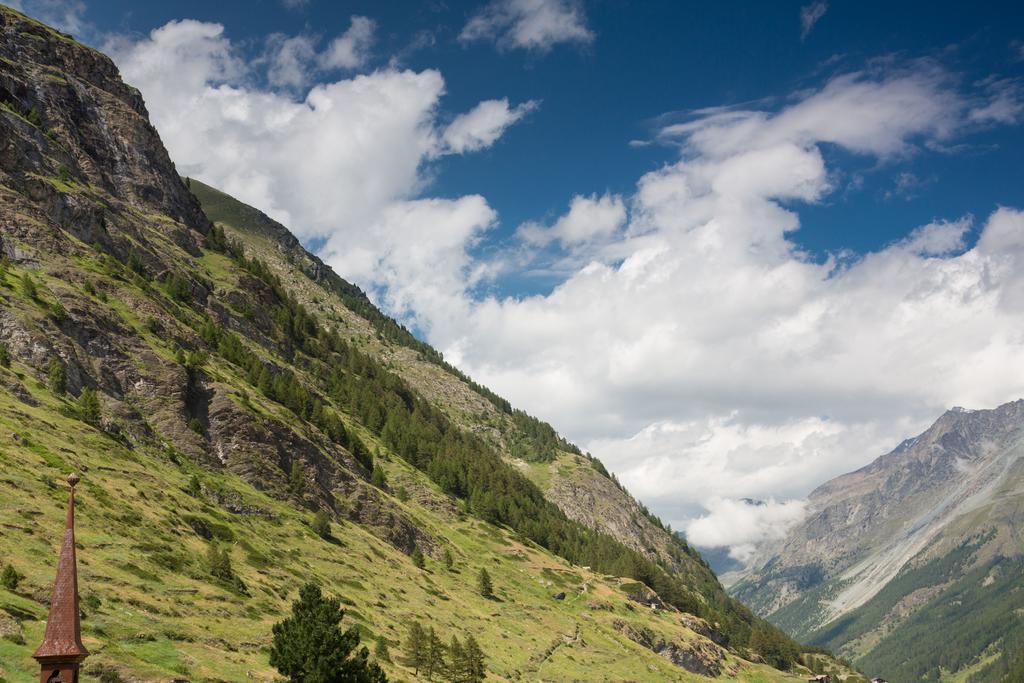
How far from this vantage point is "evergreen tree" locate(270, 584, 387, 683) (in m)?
46.2

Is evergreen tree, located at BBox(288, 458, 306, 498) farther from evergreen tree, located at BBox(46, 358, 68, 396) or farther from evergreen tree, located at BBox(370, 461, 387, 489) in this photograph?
evergreen tree, located at BBox(46, 358, 68, 396)

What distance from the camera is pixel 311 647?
153ft

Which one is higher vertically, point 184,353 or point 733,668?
point 184,353

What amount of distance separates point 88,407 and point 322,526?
37.2m

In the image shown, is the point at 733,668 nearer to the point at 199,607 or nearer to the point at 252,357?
the point at 252,357

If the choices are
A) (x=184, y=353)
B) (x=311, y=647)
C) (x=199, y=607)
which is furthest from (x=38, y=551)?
(x=184, y=353)

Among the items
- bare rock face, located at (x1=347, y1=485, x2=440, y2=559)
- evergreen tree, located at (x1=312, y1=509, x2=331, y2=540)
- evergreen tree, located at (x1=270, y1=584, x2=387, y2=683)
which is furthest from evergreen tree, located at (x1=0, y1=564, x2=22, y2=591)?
bare rock face, located at (x1=347, y1=485, x2=440, y2=559)

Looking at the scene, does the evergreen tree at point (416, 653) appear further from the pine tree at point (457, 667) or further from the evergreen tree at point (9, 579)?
the evergreen tree at point (9, 579)

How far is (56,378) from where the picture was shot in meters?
84.9

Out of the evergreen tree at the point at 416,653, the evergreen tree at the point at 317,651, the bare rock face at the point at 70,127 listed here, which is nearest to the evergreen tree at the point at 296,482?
the evergreen tree at the point at 416,653

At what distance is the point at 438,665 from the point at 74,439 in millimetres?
45914

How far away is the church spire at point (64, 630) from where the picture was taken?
22500 millimetres

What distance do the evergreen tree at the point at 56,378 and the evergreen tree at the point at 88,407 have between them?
7.89 feet

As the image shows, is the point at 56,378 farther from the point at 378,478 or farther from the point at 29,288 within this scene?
the point at 378,478
